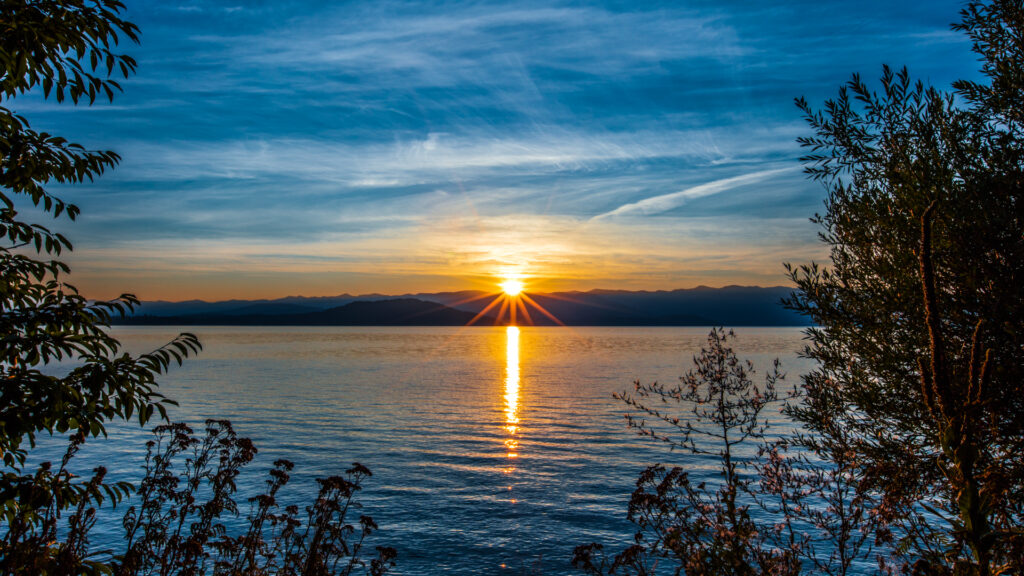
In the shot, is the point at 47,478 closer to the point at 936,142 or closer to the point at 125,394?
the point at 125,394

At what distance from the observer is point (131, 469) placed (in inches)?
993

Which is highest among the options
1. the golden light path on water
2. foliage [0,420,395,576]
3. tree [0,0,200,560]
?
tree [0,0,200,560]

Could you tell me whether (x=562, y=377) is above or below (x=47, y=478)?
below

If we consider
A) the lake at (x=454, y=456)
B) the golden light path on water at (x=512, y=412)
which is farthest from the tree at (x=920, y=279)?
the golden light path on water at (x=512, y=412)

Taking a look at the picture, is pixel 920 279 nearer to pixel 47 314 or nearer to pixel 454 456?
pixel 47 314

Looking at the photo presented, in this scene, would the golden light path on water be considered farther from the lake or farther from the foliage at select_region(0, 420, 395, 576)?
the foliage at select_region(0, 420, 395, 576)

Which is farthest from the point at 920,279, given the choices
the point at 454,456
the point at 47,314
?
the point at 454,456

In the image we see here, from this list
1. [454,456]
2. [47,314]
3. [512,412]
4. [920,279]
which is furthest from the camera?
[512,412]

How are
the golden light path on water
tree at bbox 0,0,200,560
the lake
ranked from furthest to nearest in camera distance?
the golden light path on water
the lake
tree at bbox 0,0,200,560

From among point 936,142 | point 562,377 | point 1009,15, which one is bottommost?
point 562,377

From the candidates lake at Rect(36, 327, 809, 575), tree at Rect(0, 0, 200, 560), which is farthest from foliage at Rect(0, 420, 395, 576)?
lake at Rect(36, 327, 809, 575)

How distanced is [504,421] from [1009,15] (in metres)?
34.0

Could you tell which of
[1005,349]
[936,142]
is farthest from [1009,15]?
[1005,349]

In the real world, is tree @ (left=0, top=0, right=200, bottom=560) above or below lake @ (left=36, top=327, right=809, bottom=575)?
above
